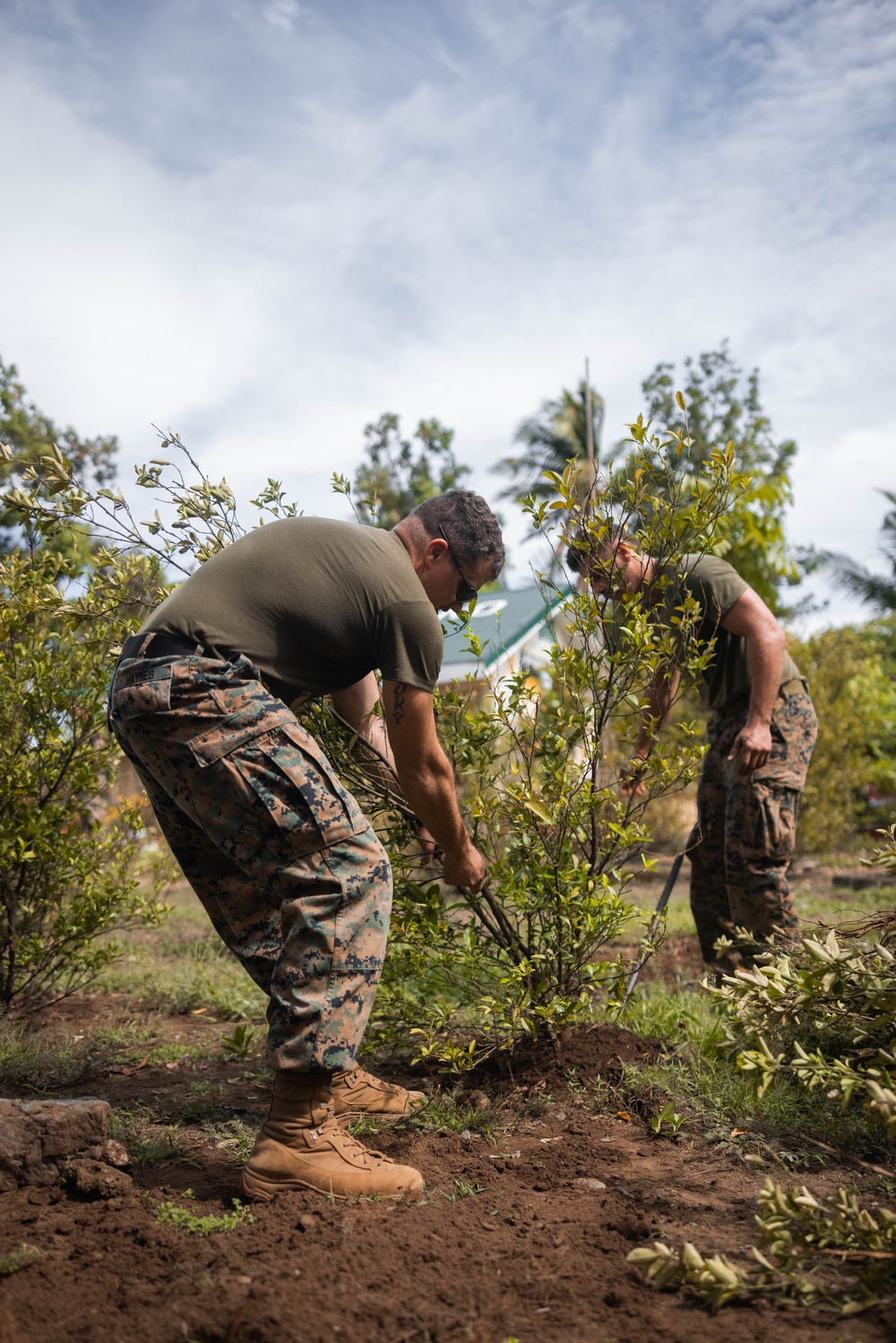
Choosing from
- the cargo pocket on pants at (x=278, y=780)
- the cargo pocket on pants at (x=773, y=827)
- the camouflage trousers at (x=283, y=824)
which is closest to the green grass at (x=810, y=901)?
the cargo pocket on pants at (x=773, y=827)

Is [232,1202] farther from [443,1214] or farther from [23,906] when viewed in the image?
[23,906]

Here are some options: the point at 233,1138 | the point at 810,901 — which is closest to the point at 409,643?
the point at 233,1138

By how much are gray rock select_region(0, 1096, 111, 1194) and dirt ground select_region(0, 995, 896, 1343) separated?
62mm

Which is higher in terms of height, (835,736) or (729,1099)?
(835,736)

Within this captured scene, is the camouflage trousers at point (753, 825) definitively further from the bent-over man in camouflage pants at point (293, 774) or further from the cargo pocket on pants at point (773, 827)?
the bent-over man in camouflage pants at point (293, 774)

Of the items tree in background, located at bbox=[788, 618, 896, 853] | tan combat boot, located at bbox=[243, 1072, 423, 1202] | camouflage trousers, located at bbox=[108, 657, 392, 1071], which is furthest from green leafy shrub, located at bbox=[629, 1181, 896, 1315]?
tree in background, located at bbox=[788, 618, 896, 853]

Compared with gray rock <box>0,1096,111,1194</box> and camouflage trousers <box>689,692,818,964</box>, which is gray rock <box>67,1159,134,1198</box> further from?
camouflage trousers <box>689,692,818,964</box>

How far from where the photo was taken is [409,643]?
2334mm

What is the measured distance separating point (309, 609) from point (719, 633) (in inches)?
85.3

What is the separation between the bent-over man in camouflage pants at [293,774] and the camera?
85.5 inches

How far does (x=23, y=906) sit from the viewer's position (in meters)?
3.81

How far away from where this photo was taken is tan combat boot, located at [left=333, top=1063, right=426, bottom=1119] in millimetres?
2773

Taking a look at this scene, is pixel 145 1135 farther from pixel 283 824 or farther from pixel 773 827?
pixel 773 827

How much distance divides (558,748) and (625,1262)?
1.47 meters
